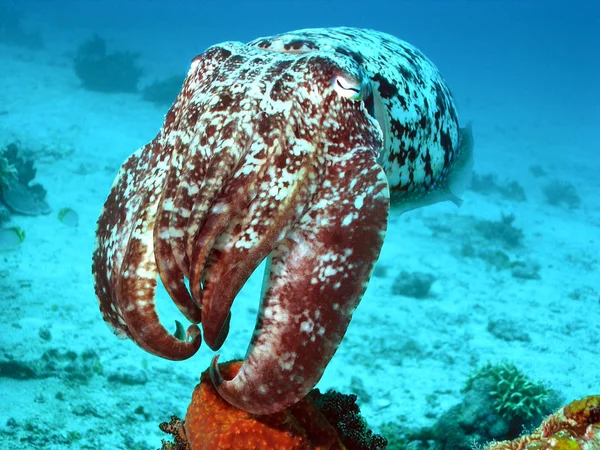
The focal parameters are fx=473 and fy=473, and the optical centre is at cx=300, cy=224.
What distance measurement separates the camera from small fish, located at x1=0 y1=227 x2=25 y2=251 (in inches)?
339

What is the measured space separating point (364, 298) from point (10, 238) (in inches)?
275

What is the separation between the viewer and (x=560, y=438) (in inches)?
76.8

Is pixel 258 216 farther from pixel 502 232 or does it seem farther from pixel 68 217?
pixel 502 232

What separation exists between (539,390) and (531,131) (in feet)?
121

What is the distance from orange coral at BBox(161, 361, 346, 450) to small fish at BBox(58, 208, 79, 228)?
8996 mm

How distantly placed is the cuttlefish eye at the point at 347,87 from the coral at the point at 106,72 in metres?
25.8

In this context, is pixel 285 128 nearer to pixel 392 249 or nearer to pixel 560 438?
pixel 560 438

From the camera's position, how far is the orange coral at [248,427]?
7.63 ft

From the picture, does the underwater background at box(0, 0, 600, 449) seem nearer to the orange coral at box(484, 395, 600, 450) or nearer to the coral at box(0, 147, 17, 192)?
the coral at box(0, 147, 17, 192)

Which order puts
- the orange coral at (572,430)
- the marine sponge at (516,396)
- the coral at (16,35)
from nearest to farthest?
1. the orange coral at (572,430)
2. the marine sponge at (516,396)
3. the coral at (16,35)

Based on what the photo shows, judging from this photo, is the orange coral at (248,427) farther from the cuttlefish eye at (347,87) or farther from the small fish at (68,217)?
the small fish at (68,217)

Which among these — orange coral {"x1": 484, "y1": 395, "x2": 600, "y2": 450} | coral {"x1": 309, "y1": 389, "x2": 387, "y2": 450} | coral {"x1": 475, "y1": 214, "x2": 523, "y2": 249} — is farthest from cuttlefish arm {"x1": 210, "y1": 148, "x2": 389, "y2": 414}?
coral {"x1": 475, "y1": 214, "x2": 523, "y2": 249}

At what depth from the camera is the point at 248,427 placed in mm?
2338

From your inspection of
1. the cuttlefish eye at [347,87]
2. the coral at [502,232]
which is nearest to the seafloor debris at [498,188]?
the coral at [502,232]
